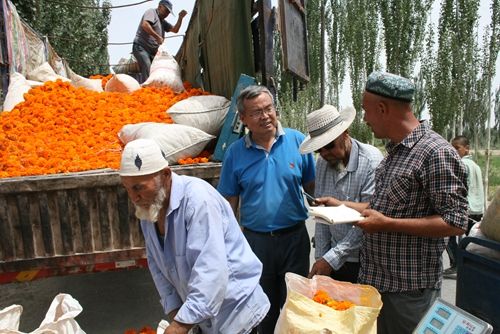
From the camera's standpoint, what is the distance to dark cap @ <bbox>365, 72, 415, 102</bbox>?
1.92m

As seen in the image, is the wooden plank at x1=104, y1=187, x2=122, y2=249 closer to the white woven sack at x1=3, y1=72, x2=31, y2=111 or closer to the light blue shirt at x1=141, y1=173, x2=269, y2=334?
the light blue shirt at x1=141, y1=173, x2=269, y2=334

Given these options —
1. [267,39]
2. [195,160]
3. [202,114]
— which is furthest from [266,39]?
[195,160]

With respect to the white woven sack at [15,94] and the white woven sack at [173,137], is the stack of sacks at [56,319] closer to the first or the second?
the white woven sack at [173,137]

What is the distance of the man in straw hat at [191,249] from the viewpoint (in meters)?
1.73

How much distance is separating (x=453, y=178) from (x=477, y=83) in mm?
10285

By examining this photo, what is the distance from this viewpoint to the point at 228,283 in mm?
1970

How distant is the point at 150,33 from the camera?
24.9ft

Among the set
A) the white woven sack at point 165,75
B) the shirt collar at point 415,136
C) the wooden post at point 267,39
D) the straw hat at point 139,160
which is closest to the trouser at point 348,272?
the shirt collar at point 415,136

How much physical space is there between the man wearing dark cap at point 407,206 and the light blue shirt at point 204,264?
1.96 feet

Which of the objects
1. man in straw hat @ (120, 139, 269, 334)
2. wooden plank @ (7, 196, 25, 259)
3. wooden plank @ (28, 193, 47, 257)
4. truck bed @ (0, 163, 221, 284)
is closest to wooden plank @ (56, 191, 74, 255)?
truck bed @ (0, 163, 221, 284)

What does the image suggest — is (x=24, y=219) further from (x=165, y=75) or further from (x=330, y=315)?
(x=165, y=75)

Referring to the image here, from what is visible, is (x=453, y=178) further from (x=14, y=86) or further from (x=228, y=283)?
(x=14, y=86)

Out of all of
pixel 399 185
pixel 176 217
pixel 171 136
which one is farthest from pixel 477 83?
pixel 176 217

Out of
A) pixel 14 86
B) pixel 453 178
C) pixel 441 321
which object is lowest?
pixel 441 321
